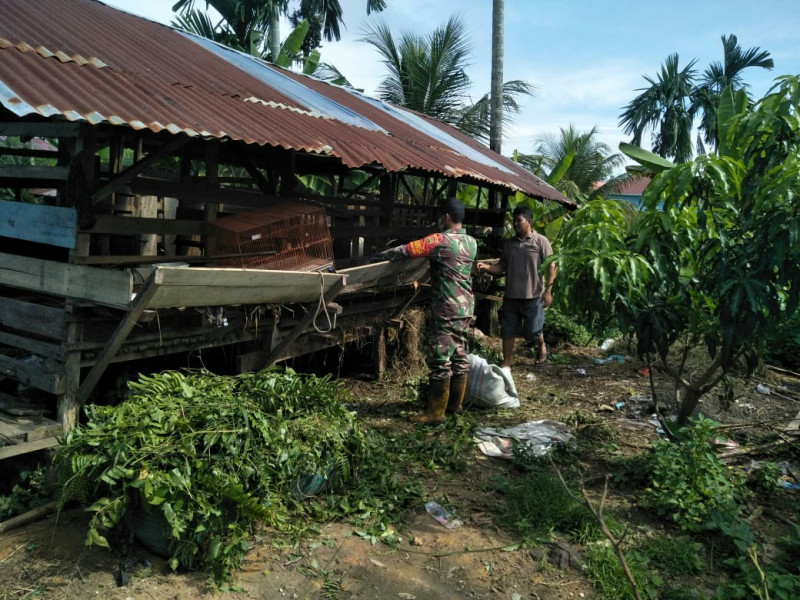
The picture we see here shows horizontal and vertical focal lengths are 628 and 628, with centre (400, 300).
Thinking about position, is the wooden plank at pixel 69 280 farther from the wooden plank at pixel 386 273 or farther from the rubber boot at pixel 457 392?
the rubber boot at pixel 457 392

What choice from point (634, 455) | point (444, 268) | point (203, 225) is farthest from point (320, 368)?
point (634, 455)

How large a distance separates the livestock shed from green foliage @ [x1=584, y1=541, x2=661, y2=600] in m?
2.42

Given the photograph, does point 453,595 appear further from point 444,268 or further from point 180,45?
point 180,45

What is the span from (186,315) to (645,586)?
3.49 meters

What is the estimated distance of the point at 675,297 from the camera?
4.70 meters

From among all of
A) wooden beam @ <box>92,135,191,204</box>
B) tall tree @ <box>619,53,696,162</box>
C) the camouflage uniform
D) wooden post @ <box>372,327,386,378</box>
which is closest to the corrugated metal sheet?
wooden beam @ <box>92,135,191,204</box>

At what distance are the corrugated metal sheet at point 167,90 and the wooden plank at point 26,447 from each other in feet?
6.48

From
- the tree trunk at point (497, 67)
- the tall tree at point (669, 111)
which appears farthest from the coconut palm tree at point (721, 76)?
the tree trunk at point (497, 67)

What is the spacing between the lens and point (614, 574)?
3.47m

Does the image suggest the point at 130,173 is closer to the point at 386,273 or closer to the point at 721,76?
the point at 386,273

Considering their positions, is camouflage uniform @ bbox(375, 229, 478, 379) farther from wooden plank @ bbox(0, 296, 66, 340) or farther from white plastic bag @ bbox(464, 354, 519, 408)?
wooden plank @ bbox(0, 296, 66, 340)

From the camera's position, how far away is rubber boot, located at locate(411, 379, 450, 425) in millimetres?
5609

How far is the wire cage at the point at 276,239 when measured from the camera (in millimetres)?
4465

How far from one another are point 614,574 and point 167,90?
4133 millimetres
